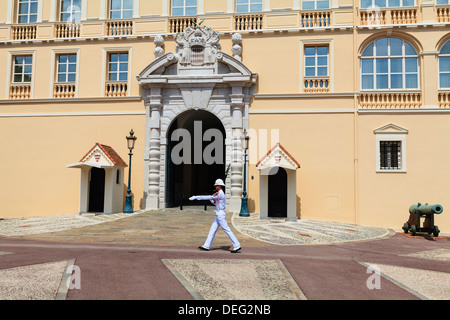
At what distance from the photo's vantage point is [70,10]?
18984 millimetres

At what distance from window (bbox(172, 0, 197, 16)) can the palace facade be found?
5 cm

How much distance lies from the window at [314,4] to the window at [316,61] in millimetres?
1903

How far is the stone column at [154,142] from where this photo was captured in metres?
17.0

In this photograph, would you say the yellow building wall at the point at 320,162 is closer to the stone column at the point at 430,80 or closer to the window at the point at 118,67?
the stone column at the point at 430,80

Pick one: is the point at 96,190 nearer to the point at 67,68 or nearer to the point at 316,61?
the point at 67,68

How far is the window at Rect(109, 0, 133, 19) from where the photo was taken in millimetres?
18609

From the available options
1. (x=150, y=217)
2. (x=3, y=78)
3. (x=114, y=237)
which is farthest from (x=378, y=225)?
(x=3, y=78)

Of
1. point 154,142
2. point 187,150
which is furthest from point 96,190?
point 187,150

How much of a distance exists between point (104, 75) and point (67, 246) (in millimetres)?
11093

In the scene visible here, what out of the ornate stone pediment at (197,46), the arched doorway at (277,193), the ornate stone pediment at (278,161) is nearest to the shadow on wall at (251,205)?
the arched doorway at (277,193)

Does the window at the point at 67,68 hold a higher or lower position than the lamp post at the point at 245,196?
higher

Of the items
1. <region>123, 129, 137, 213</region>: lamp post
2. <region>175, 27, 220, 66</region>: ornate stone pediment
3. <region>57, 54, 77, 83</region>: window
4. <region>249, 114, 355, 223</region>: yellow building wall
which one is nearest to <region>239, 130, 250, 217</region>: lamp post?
<region>249, 114, 355, 223</region>: yellow building wall

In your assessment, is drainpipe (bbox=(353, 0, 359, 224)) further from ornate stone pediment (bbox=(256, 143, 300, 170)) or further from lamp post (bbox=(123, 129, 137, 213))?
lamp post (bbox=(123, 129, 137, 213))

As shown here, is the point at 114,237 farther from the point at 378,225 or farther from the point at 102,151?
the point at 378,225
